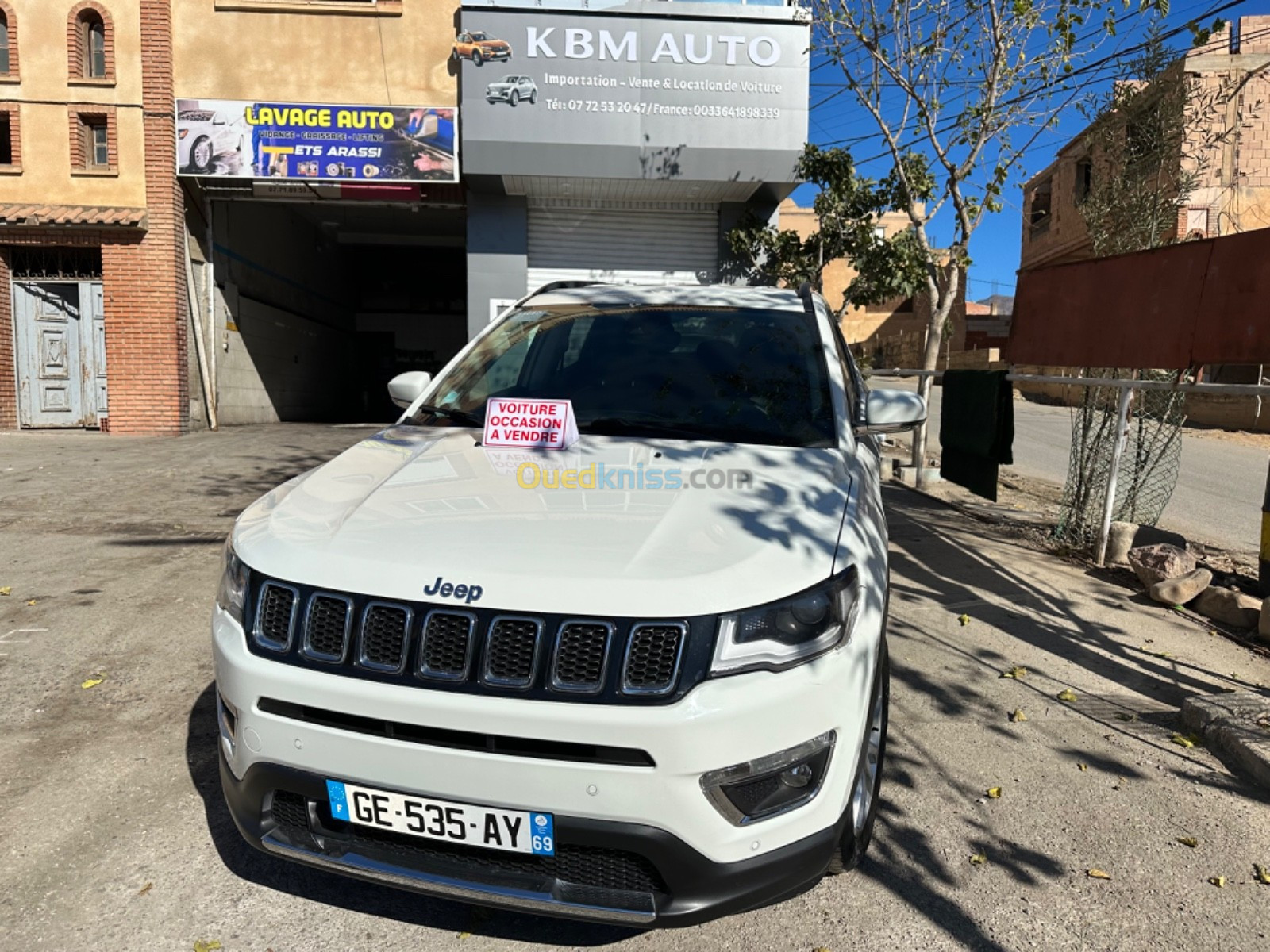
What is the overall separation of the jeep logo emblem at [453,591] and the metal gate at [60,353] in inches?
551

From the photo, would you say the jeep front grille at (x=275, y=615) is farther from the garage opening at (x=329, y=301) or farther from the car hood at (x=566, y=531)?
the garage opening at (x=329, y=301)

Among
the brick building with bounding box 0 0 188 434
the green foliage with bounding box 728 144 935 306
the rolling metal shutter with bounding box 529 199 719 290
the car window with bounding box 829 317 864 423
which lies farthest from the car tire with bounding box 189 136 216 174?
the car window with bounding box 829 317 864 423

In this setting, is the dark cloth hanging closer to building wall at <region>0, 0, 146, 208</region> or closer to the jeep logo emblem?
the jeep logo emblem

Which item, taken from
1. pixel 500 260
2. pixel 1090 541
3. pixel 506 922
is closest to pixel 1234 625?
pixel 1090 541

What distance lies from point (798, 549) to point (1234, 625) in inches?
157

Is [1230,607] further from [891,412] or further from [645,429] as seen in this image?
[645,429]

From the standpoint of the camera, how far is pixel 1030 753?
10.5 ft

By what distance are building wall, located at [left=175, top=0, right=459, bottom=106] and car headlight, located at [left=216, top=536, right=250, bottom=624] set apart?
12.2 metres

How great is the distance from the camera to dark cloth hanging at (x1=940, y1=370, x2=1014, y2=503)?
651 centimetres

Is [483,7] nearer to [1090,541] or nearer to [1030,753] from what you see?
[1090,541]

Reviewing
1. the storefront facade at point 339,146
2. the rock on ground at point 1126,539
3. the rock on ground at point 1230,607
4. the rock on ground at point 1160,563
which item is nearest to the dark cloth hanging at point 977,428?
the rock on ground at point 1126,539

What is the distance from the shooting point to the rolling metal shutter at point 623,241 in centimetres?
1343

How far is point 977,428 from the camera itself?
675 cm

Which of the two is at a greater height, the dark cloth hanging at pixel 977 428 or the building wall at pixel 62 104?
the building wall at pixel 62 104
